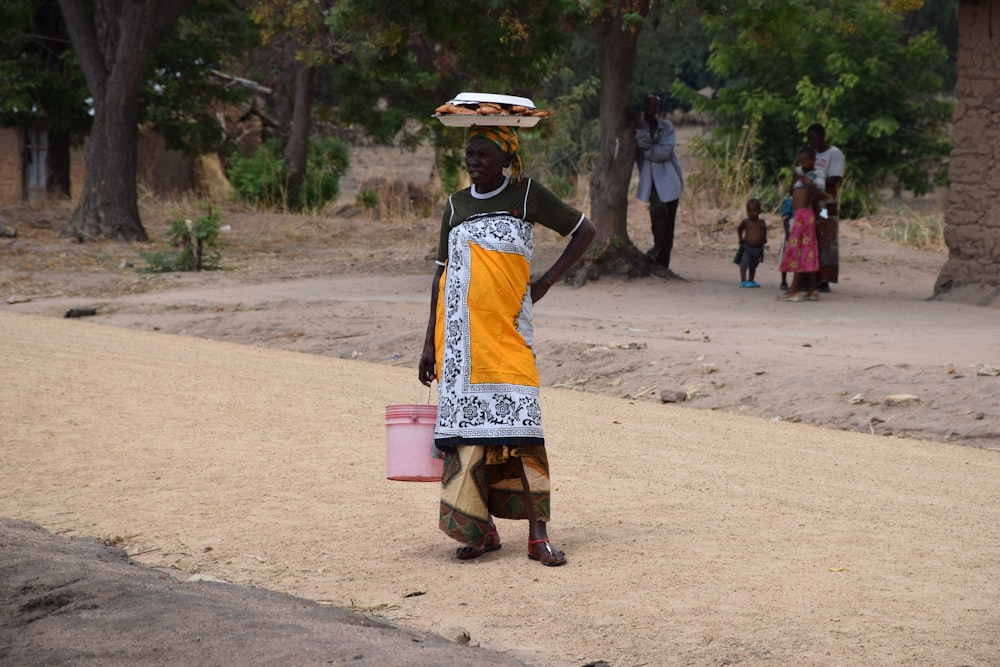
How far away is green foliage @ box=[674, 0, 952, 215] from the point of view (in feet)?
75.2

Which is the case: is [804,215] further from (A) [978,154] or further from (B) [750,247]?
(B) [750,247]

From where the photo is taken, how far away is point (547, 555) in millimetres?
4547

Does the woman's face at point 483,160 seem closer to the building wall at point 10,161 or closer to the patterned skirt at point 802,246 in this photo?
the patterned skirt at point 802,246

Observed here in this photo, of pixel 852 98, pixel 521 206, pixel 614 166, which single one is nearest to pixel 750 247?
pixel 614 166

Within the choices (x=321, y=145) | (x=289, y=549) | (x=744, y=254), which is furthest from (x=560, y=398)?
(x=321, y=145)

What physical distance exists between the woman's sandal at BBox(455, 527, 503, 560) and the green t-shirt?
106cm

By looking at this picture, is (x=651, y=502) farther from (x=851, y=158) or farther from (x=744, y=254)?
(x=851, y=158)

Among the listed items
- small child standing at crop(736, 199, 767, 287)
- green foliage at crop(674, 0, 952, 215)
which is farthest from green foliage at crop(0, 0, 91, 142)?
small child standing at crop(736, 199, 767, 287)

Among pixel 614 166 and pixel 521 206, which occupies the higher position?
pixel 614 166

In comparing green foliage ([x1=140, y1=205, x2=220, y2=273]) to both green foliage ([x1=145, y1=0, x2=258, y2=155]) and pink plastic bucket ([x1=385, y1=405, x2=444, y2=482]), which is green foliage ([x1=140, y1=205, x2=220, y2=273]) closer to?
green foliage ([x1=145, y1=0, x2=258, y2=155])

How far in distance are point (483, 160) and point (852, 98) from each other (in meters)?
19.9

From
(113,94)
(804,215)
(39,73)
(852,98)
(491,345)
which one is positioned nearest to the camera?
(491,345)

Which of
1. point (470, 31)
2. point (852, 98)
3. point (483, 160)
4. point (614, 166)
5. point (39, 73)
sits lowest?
point (483, 160)

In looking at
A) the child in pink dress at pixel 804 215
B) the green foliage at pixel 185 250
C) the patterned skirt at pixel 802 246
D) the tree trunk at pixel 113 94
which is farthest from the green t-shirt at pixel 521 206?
the tree trunk at pixel 113 94
